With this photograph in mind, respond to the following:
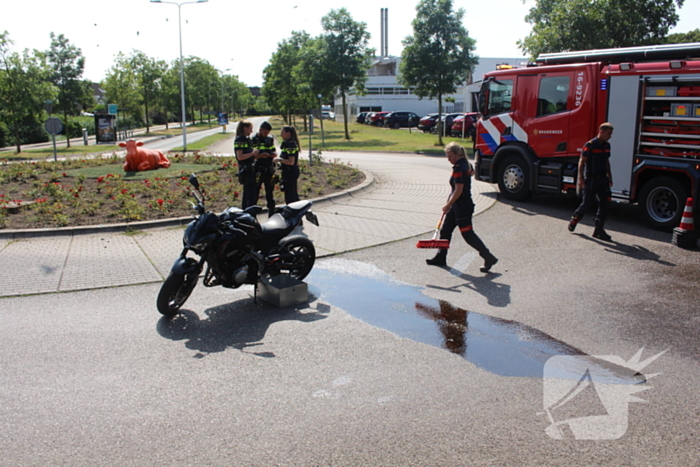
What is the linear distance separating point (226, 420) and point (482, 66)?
253 feet

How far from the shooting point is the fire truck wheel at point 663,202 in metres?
9.30

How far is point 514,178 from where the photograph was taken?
12.4m

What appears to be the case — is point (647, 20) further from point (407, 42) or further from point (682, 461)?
point (682, 461)

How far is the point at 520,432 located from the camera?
3549mm

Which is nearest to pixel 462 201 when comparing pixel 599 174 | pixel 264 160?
pixel 599 174

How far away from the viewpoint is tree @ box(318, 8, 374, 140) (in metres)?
34.0

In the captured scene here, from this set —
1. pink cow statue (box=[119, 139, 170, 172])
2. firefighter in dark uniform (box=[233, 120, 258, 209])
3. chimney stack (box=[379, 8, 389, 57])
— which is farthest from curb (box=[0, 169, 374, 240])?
chimney stack (box=[379, 8, 389, 57])

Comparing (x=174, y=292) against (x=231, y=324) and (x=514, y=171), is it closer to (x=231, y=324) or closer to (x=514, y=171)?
(x=231, y=324)

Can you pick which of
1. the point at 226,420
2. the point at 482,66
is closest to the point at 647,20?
the point at 226,420

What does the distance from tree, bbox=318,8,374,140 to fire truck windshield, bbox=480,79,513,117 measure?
74.4ft

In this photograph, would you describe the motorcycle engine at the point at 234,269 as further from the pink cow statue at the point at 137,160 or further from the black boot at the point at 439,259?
the pink cow statue at the point at 137,160

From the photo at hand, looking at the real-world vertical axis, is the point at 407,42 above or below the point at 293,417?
above

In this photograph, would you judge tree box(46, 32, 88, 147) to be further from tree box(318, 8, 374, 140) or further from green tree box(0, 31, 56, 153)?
tree box(318, 8, 374, 140)

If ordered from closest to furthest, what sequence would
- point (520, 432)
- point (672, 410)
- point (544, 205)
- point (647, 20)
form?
point (520, 432), point (672, 410), point (544, 205), point (647, 20)
